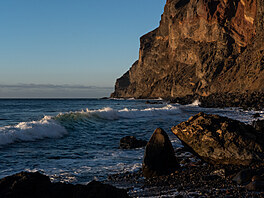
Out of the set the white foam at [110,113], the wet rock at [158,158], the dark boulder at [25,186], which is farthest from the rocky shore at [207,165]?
the white foam at [110,113]

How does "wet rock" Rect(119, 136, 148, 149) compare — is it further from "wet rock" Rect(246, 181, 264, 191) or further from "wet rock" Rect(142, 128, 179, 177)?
"wet rock" Rect(246, 181, 264, 191)

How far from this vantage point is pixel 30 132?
623 inches

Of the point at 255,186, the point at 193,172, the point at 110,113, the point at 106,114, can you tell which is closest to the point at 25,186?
the point at 255,186

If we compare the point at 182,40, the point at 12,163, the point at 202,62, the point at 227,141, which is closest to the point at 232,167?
the point at 227,141

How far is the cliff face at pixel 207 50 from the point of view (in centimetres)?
6906

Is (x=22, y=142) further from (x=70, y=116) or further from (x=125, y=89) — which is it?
(x=125, y=89)

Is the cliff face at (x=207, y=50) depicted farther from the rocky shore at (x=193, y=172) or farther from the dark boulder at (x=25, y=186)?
the dark boulder at (x=25, y=186)

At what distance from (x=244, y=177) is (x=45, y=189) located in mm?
4640

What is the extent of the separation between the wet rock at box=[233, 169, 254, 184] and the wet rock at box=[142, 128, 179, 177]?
6.64 ft

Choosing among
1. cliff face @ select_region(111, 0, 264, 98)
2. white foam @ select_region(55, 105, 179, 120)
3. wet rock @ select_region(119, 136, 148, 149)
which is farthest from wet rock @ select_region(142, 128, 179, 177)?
cliff face @ select_region(111, 0, 264, 98)

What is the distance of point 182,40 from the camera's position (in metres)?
107

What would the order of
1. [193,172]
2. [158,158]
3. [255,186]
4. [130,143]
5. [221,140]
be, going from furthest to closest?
1. [130,143]
2. [221,140]
3. [158,158]
4. [193,172]
5. [255,186]

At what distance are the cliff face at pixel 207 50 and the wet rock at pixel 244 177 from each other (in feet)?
191

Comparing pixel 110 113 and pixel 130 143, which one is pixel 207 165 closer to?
pixel 130 143
